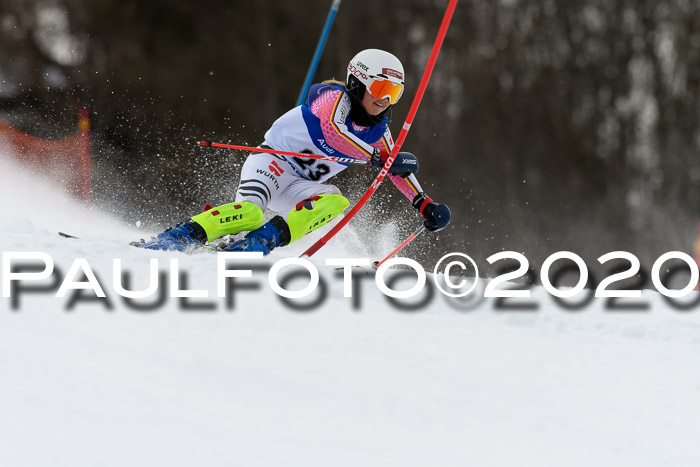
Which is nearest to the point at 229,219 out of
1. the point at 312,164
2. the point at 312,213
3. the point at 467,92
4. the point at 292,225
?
the point at 292,225

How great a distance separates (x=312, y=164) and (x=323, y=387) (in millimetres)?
2887

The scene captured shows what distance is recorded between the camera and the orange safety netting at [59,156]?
→ 31.9 ft

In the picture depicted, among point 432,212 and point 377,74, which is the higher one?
point 377,74

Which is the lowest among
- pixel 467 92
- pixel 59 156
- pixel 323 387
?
pixel 323 387

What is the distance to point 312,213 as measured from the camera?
527cm

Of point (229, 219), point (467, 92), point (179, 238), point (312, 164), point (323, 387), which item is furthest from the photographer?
point (467, 92)

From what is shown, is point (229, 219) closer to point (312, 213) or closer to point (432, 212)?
point (312, 213)

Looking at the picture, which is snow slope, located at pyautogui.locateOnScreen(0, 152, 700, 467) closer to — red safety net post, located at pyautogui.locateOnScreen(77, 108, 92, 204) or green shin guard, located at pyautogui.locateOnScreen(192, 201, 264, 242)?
green shin guard, located at pyautogui.locateOnScreen(192, 201, 264, 242)

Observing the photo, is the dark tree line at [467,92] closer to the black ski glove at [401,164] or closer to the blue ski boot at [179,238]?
the black ski glove at [401,164]

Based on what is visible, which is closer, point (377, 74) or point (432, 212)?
point (377, 74)

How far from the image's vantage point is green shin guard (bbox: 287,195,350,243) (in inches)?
205

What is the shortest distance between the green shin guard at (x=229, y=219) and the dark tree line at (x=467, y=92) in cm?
963

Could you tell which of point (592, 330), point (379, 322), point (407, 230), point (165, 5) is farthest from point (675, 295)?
point (165, 5)

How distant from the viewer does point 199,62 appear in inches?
813
